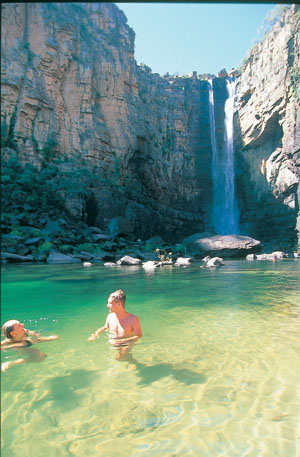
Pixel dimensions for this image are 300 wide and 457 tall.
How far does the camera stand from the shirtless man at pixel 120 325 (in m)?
3.74

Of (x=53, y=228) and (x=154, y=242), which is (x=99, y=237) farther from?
(x=154, y=242)

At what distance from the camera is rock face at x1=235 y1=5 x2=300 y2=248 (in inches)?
964

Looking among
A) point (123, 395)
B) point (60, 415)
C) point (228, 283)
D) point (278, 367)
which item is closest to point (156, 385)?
point (123, 395)

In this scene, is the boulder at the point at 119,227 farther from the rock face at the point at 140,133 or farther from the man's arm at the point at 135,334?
the man's arm at the point at 135,334

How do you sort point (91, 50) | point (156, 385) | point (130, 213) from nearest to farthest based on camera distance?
1. point (156, 385)
2. point (130, 213)
3. point (91, 50)

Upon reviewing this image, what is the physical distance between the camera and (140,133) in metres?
28.2

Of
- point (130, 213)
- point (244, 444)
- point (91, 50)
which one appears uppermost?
point (91, 50)

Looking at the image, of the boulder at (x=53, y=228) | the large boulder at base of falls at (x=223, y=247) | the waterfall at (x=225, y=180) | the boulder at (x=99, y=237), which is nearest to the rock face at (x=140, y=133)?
the waterfall at (x=225, y=180)

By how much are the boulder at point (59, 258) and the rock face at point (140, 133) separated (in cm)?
552

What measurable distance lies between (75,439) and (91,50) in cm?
3028

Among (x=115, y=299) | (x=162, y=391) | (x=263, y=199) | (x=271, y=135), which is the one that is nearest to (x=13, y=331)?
(x=115, y=299)

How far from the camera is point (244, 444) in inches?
76.3

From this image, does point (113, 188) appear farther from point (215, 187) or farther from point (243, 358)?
point (243, 358)

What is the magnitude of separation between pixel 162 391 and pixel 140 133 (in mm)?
27716
